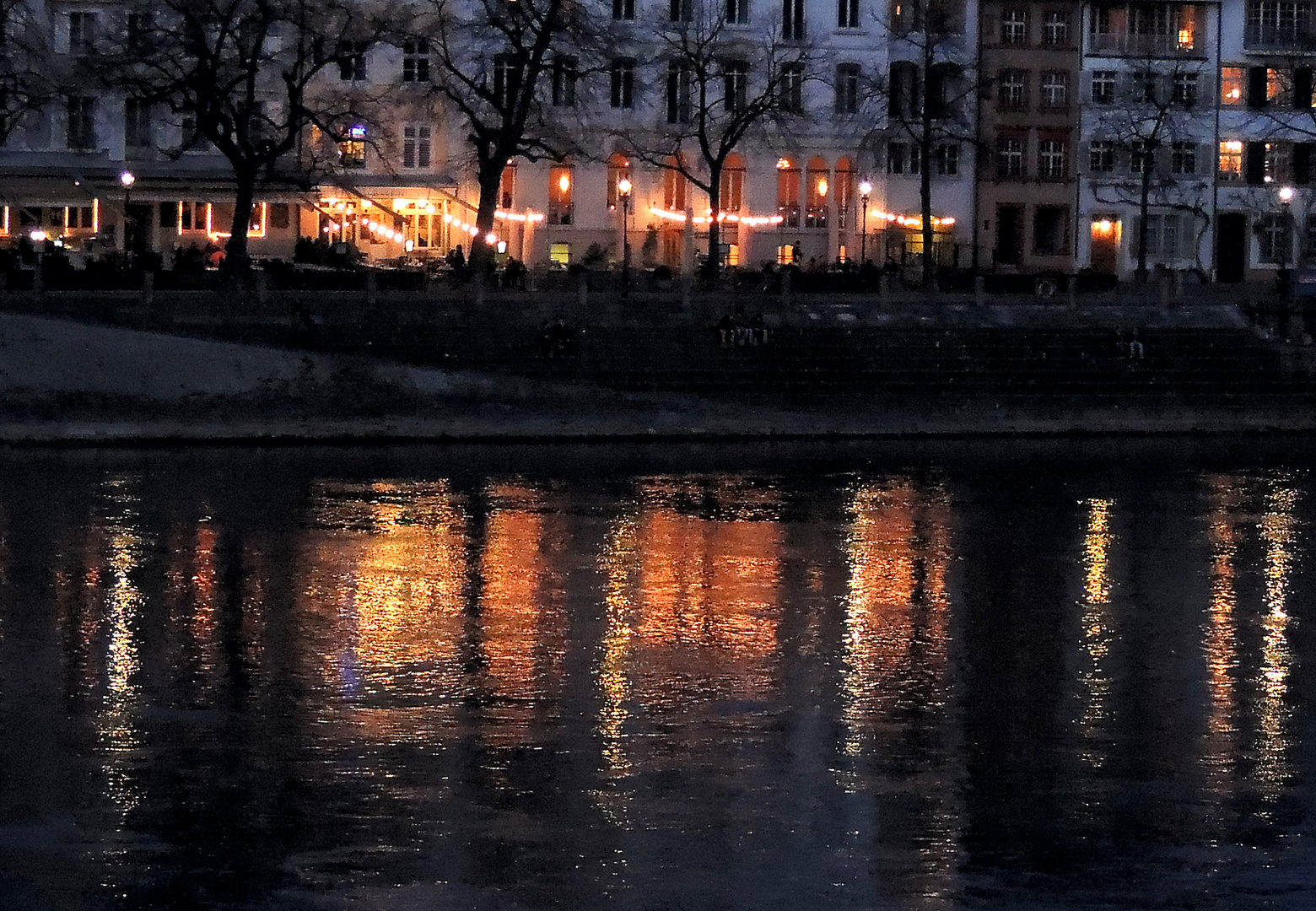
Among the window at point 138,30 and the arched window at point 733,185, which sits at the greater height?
the window at point 138,30

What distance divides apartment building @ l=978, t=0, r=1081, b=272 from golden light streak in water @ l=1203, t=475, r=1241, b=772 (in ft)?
118

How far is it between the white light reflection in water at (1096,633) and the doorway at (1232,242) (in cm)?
4179

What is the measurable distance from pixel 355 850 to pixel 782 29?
58407 mm

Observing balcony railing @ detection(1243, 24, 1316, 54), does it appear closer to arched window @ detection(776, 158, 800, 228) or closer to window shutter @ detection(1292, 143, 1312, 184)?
window shutter @ detection(1292, 143, 1312, 184)

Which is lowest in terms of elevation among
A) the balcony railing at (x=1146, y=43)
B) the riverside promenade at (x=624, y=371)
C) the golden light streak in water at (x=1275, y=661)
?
the golden light streak in water at (x=1275, y=661)

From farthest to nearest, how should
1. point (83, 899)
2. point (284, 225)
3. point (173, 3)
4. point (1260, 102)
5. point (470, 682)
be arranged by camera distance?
point (1260, 102) < point (284, 225) < point (173, 3) < point (470, 682) < point (83, 899)

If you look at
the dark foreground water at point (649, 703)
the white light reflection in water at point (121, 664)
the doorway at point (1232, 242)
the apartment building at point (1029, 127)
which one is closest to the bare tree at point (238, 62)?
the dark foreground water at point (649, 703)

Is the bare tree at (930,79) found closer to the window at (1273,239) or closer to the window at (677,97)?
the window at (677,97)

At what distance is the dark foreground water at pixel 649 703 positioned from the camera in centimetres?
1334

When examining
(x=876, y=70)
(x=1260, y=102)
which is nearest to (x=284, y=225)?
(x=876, y=70)

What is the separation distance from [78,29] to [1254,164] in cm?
4151

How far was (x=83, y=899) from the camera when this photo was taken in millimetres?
12477

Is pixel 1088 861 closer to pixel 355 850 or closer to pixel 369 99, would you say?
pixel 355 850

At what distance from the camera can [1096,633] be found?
2291 cm
